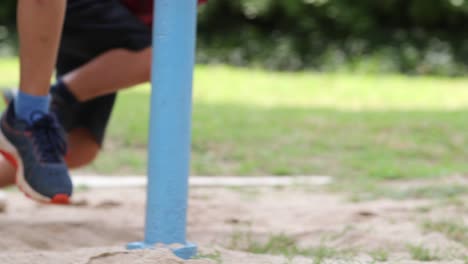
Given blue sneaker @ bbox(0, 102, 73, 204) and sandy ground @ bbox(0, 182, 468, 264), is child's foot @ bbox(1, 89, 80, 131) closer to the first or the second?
sandy ground @ bbox(0, 182, 468, 264)

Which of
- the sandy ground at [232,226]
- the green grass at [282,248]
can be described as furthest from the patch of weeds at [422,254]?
the green grass at [282,248]

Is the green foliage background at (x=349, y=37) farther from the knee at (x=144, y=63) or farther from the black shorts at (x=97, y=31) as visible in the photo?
the knee at (x=144, y=63)

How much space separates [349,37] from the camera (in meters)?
14.1

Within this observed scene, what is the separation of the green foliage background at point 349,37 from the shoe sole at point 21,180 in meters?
10.4

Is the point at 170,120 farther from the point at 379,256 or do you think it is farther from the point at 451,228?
the point at 451,228

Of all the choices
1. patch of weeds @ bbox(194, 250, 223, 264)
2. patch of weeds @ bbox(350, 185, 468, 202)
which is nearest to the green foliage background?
patch of weeds @ bbox(350, 185, 468, 202)

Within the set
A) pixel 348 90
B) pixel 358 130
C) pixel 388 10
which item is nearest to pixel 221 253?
pixel 358 130

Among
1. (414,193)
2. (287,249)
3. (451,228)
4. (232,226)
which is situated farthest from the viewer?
(414,193)

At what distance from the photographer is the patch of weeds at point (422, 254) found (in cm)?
218

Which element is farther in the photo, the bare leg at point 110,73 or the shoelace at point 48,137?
the bare leg at point 110,73

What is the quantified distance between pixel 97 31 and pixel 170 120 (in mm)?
1118

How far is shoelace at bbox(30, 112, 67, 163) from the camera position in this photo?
7.38ft

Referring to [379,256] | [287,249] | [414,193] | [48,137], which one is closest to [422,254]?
[379,256]

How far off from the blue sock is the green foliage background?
411 inches
